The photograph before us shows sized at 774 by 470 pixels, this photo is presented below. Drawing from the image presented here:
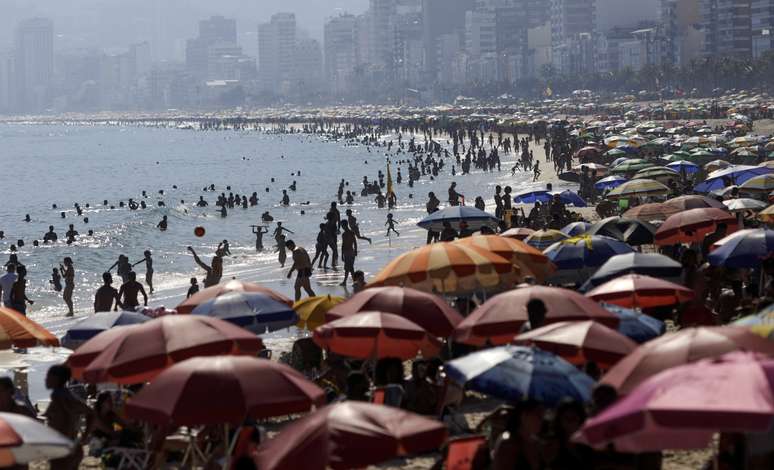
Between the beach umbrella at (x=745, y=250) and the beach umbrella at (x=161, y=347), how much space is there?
6046mm

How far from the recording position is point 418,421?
23.7ft

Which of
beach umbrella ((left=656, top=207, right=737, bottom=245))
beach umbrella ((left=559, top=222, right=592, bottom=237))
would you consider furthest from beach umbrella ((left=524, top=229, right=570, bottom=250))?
beach umbrella ((left=656, top=207, right=737, bottom=245))

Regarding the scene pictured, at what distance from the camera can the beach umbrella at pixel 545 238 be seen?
18.0m

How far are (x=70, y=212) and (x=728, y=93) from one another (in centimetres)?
7551

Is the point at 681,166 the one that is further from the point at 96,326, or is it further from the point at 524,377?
the point at 524,377

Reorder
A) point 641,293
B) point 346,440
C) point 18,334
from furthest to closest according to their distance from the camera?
1. point 641,293
2. point 18,334
3. point 346,440

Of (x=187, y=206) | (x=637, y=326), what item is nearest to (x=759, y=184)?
(x=637, y=326)

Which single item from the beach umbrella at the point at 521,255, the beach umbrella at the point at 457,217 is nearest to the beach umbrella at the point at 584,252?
the beach umbrella at the point at 521,255

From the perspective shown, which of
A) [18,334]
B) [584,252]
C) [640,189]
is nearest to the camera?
[18,334]

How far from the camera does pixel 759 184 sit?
80.4 ft

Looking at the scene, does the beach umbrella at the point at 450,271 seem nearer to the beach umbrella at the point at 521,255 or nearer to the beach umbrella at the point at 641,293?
the beach umbrella at the point at 521,255

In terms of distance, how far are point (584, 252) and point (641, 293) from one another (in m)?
3.67

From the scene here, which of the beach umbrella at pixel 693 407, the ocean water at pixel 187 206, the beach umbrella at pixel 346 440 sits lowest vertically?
the ocean water at pixel 187 206

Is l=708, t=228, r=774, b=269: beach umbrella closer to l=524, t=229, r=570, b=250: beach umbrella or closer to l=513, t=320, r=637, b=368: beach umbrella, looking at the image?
l=524, t=229, r=570, b=250: beach umbrella
